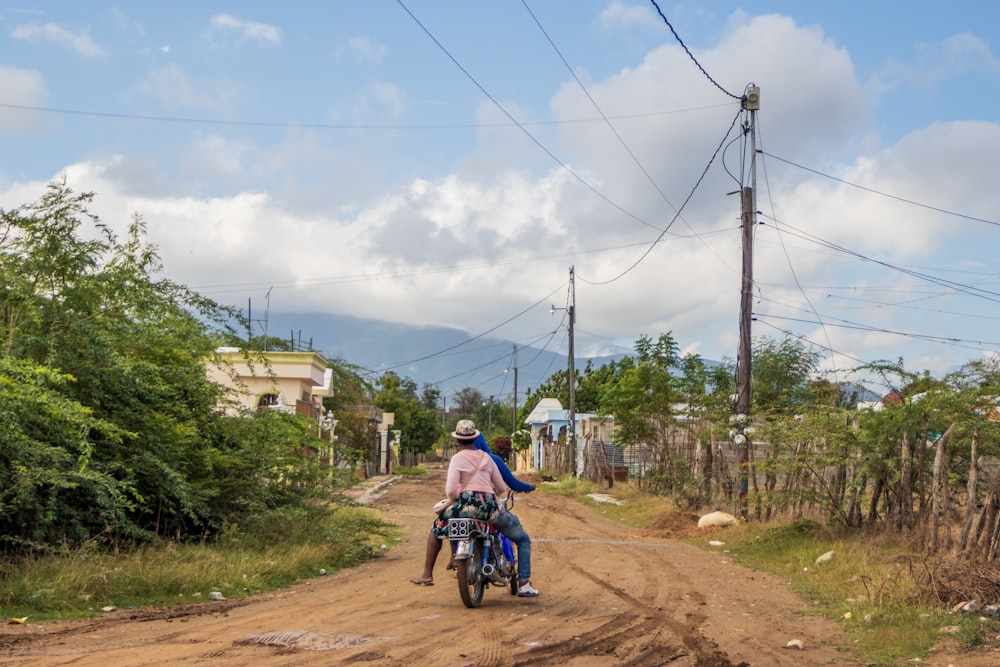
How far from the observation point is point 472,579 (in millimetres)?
8672

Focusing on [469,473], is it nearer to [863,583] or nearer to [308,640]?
[308,640]

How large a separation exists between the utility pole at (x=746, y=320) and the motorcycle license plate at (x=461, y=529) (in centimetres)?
1080

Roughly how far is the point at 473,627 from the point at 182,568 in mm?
3591

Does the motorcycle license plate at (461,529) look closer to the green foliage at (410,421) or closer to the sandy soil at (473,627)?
the sandy soil at (473,627)

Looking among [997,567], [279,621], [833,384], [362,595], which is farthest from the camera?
[833,384]

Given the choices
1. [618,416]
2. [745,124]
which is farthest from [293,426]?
[618,416]

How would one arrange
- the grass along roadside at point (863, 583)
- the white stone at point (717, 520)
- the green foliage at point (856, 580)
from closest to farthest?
the grass along roadside at point (863, 583) < the green foliage at point (856, 580) < the white stone at point (717, 520)

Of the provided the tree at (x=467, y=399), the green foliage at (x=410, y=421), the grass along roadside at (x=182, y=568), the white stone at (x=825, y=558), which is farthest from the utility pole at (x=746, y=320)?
the tree at (x=467, y=399)

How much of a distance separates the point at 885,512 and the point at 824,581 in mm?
2405

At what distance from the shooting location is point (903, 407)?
39.8ft

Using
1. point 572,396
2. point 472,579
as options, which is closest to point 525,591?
point 472,579

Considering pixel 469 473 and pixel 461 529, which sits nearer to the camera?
pixel 461 529

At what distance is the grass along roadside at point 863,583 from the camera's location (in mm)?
7684

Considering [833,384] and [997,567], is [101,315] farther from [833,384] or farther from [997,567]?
[833,384]
